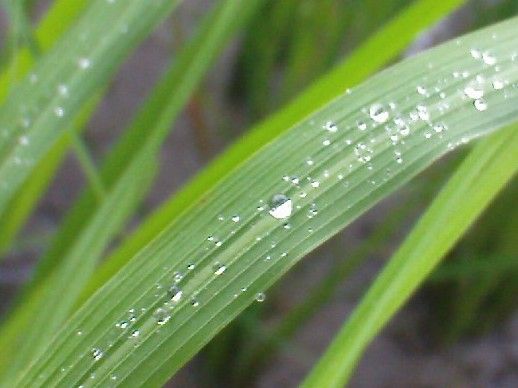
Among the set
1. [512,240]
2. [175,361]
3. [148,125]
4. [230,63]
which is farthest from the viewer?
[230,63]

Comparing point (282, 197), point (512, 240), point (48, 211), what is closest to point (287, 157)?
point (282, 197)

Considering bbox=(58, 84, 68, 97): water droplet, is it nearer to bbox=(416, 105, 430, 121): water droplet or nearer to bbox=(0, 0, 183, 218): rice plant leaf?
bbox=(0, 0, 183, 218): rice plant leaf

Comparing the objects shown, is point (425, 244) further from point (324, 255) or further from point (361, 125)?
point (324, 255)

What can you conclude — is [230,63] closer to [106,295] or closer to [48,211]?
[48,211]

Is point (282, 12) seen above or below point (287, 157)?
above

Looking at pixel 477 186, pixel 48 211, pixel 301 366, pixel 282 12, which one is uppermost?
pixel 48 211

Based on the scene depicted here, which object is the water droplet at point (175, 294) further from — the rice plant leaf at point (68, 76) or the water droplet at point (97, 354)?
the rice plant leaf at point (68, 76)
